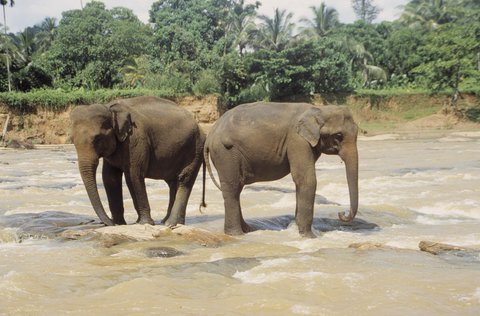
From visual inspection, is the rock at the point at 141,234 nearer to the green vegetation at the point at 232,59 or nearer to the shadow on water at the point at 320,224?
the shadow on water at the point at 320,224

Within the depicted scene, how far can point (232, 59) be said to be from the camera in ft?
145

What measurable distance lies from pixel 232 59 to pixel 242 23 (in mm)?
9901

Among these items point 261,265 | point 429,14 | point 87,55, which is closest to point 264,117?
point 261,265

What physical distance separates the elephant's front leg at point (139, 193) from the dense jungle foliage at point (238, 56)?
32703 millimetres

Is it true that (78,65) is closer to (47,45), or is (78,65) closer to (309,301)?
(47,45)

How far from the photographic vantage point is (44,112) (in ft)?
135

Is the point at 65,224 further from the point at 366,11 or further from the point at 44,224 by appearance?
the point at 366,11

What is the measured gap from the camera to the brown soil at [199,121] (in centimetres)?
4066

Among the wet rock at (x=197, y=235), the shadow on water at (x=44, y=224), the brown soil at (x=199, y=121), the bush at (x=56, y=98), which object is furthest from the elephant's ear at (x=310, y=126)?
the bush at (x=56, y=98)

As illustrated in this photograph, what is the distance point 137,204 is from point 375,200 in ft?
21.0

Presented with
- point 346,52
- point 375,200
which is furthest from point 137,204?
point 346,52

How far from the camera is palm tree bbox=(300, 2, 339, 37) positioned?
56438 mm

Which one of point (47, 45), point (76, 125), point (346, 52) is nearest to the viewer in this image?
point (76, 125)

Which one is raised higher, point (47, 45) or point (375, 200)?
point (47, 45)
